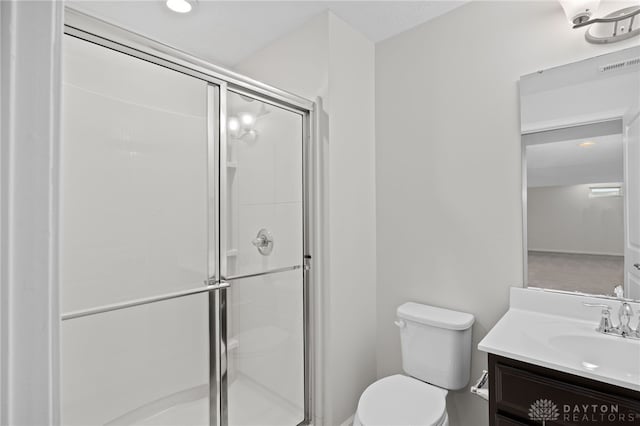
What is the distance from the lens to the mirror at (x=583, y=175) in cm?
133

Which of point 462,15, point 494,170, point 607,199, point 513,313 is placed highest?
point 462,15

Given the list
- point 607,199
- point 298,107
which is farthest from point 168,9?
point 607,199

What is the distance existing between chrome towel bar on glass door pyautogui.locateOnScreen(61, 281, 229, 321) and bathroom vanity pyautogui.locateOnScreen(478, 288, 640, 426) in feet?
3.49

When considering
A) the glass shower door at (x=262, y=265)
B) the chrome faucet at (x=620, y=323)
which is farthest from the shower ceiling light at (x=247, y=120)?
the chrome faucet at (x=620, y=323)

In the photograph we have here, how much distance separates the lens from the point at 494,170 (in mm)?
1630

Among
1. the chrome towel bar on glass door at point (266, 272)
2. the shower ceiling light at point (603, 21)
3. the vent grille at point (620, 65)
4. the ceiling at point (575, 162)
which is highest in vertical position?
the shower ceiling light at point (603, 21)

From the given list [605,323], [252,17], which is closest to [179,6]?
[252,17]

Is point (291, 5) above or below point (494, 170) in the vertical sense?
above

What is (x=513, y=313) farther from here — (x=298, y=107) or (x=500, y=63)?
(x=298, y=107)

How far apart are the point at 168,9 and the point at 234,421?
213 centimetres

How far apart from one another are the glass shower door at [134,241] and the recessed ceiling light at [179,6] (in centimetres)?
70

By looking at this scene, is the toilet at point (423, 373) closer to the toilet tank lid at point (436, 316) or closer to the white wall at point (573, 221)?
the toilet tank lid at point (436, 316)

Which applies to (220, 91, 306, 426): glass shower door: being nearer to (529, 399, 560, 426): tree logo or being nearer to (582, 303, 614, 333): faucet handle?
(529, 399, 560, 426): tree logo

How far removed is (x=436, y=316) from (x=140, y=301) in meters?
1.34
